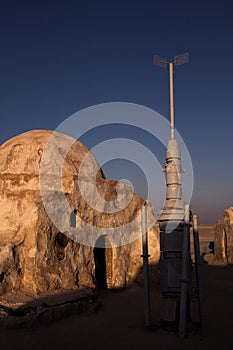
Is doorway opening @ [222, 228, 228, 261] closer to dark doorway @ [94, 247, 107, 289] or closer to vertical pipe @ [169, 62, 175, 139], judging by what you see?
dark doorway @ [94, 247, 107, 289]

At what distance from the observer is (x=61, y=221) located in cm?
1022

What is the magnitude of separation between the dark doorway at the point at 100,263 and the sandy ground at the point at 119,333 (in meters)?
1.95

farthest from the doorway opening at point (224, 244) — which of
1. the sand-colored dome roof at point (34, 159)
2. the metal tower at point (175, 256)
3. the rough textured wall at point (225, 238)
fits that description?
the metal tower at point (175, 256)

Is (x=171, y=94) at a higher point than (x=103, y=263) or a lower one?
higher

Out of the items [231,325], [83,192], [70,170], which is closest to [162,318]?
[231,325]

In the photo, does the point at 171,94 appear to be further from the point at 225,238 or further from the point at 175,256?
the point at 225,238

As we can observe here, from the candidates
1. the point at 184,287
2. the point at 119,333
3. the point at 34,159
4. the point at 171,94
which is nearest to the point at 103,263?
the point at 34,159

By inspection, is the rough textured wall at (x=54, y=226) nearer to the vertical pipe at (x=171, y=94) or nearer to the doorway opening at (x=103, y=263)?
the doorway opening at (x=103, y=263)

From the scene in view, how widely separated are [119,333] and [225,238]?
12773 mm

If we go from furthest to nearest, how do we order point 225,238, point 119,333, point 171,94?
point 225,238, point 171,94, point 119,333

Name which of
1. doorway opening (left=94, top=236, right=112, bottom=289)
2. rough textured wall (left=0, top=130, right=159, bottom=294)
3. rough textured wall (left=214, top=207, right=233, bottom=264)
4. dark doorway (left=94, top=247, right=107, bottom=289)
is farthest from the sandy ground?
rough textured wall (left=214, top=207, right=233, bottom=264)

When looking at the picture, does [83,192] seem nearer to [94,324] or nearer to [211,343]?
[94,324]

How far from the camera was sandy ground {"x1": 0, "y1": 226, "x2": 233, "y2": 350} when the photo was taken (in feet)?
22.1

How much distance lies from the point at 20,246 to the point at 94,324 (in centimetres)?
280
